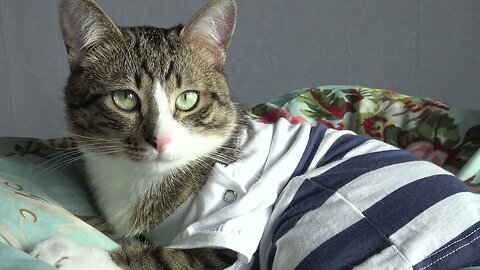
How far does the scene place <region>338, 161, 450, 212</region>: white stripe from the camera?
1.01 metres

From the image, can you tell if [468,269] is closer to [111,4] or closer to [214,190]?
[214,190]

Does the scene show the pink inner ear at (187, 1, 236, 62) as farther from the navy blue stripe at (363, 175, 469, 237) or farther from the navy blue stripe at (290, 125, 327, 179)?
the navy blue stripe at (363, 175, 469, 237)

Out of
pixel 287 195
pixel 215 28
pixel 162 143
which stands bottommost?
pixel 287 195

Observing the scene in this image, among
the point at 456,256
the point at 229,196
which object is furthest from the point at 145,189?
the point at 456,256

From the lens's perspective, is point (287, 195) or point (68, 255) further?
point (287, 195)

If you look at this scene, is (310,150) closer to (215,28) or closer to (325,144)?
(325,144)

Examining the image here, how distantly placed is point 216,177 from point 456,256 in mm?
413

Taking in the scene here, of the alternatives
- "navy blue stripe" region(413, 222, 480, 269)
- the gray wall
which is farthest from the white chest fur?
the gray wall

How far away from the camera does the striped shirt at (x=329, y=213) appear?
937mm

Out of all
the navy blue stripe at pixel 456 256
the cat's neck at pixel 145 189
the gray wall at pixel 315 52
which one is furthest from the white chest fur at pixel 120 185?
the gray wall at pixel 315 52

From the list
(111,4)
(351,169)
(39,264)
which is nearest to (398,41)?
(111,4)

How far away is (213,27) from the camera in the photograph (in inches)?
44.5

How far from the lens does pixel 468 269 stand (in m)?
0.88

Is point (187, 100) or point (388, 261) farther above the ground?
point (187, 100)
